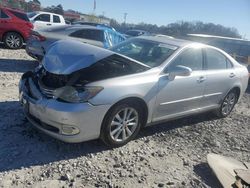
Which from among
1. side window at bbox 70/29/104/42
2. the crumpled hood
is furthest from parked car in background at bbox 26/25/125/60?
the crumpled hood

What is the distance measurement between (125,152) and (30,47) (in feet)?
20.2

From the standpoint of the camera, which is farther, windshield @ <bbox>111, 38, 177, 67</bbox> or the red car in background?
the red car in background

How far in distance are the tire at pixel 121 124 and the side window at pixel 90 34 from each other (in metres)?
6.02

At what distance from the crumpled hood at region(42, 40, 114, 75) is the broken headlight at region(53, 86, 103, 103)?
0.35 m

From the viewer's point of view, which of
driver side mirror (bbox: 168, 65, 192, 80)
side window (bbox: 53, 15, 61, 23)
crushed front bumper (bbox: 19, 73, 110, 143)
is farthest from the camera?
side window (bbox: 53, 15, 61, 23)

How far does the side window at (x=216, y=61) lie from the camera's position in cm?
608

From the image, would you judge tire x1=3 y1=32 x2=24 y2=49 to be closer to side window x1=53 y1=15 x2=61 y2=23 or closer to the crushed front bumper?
side window x1=53 y1=15 x2=61 y2=23

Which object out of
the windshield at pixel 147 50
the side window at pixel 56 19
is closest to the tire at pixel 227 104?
the windshield at pixel 147 50

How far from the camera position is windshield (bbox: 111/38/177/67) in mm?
5253

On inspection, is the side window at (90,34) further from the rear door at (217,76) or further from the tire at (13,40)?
the rear door at (217,76)

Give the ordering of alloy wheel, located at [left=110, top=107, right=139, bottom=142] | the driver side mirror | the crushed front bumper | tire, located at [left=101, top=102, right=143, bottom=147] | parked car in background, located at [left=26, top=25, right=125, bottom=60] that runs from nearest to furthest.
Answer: the crushed front bumper → tire, located at [left=101, top=102, right=143, bottom=147] → alloy wheel, located at [left=110, top=107, right=139, bottom=142] → the driver side mirror → parked car in background, located at [left=26, top=25, right=125, bottom=60]

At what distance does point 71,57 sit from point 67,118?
1.09 metres

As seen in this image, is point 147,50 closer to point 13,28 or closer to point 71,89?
point 71,89

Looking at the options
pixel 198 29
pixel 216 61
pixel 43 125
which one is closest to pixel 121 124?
pixel 43 125
